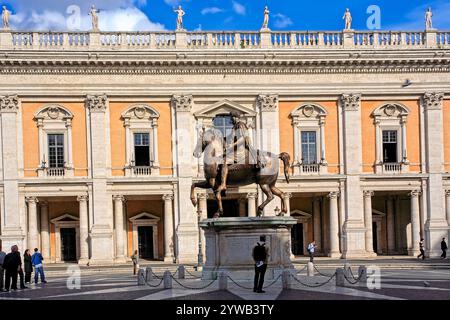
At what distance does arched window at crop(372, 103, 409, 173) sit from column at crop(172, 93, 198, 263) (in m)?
11.1

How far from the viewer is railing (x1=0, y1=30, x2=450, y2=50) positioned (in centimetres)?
4384

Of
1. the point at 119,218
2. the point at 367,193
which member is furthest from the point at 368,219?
the point at 119,218

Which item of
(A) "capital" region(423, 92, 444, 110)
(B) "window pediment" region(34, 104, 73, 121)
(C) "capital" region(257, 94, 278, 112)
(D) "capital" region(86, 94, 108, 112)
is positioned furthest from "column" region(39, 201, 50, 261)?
(A) "capital" region(423, 92, 444, 110)

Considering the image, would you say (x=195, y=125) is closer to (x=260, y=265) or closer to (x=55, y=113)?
(x=55, y=113)

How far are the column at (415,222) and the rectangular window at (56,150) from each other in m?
20.9

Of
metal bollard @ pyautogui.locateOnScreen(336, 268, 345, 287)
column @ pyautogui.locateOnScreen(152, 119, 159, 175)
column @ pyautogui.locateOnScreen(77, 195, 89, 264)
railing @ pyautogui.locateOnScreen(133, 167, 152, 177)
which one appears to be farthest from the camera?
column @ pyautogui.locateOnScreen(152, 119, 159, 175)

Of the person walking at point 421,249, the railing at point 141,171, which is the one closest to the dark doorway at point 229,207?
the railing at point 141,171

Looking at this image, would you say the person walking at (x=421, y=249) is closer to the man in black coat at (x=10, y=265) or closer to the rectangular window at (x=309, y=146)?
the rectangular window at (x=309, y=146)

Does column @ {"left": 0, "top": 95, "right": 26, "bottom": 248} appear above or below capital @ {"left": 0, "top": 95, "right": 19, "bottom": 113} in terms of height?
below

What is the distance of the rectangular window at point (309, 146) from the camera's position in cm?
4575

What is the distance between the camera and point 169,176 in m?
44.6

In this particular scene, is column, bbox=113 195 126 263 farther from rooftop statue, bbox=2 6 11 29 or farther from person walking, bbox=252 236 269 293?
person walking, bbox=252 236 269 293

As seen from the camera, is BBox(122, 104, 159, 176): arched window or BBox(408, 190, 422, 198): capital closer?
BBox(122, 104, 159, 176): arched window
